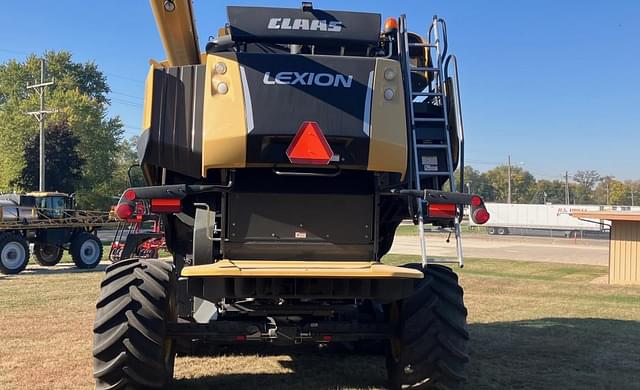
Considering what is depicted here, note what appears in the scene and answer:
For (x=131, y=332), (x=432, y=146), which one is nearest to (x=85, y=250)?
(x=131, y=332)

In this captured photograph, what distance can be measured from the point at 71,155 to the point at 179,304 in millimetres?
45641

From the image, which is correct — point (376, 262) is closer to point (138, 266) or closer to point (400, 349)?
point (400, 349)

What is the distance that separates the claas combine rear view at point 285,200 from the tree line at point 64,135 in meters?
44.6

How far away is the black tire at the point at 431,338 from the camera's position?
5.26 metres

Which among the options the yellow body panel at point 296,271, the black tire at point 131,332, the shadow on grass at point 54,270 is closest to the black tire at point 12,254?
the shadow on grass at point 54,270

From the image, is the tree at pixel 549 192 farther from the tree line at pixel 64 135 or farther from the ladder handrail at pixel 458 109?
the ladder handrail at pixel 458 109

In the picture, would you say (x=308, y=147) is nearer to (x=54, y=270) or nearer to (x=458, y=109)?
(x=458, y=109)

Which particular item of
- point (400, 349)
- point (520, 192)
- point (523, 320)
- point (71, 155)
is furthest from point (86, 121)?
point (520, 192)

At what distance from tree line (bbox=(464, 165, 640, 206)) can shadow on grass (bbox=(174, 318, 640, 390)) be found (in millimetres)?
106186

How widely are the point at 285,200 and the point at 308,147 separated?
1.94ft

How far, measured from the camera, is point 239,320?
5738 mm

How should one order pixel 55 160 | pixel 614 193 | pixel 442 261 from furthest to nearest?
pixel 614 193 < pixel 55 160 < pixel 442 261

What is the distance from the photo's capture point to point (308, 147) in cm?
491

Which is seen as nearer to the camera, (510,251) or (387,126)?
(387,126)
